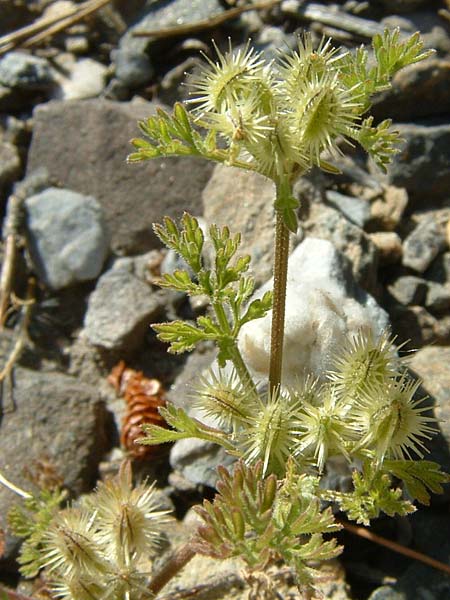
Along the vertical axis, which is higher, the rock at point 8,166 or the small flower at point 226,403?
the rock at point 8,166

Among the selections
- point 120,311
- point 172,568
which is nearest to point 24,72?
point 120,311

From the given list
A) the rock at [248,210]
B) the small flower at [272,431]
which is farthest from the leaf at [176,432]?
the rock at [248,210]

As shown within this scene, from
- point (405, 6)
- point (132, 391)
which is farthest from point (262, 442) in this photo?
point (405, 6)

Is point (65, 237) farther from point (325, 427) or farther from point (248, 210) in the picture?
A: point (325, 427)

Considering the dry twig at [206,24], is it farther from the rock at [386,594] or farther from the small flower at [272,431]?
the rock at [386,594]

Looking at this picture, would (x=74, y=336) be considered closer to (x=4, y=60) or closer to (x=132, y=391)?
(x=132, y=391)

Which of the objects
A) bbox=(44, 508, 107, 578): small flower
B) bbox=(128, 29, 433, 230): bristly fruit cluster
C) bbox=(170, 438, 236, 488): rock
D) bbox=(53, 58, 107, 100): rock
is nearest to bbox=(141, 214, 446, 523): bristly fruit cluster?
bbox=(128, 29, 433, 230): bristly fruit cluster
